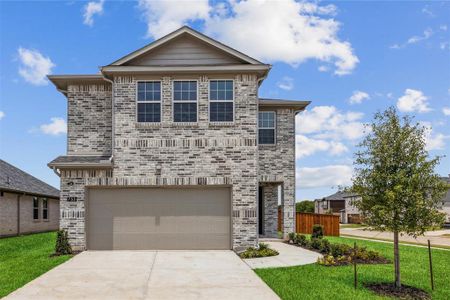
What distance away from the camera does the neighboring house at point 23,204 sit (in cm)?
2370

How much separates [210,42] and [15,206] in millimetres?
16513

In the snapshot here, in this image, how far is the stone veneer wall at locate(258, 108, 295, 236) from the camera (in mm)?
19953

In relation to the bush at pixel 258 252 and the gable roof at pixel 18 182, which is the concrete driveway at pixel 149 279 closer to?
the bush at pixel 258 252

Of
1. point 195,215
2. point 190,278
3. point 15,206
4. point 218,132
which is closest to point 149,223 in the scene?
point 195,215

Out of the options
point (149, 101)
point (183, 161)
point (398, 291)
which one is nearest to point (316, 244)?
point (183, 161)

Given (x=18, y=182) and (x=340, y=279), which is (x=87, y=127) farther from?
(x=18, y=182)

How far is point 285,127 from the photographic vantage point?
789 inches

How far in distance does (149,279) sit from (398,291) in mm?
5770

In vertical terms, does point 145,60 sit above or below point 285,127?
above

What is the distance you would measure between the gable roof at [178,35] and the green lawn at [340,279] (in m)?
7.74

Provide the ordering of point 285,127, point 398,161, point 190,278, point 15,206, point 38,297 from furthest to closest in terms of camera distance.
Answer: point 15,206
point 285,127
point 190,278
point 398,161
point 38,297

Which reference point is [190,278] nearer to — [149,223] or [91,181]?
[149,223]

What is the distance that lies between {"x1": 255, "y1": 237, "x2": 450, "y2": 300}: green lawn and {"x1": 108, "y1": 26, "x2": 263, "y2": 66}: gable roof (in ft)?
25.4

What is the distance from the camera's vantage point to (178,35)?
1597 cm
